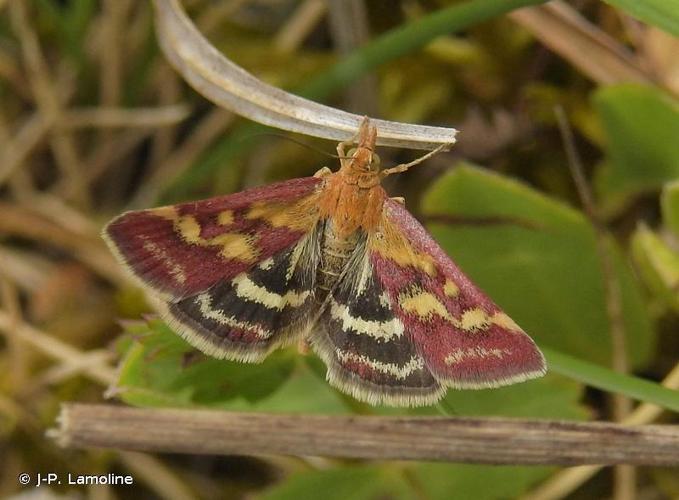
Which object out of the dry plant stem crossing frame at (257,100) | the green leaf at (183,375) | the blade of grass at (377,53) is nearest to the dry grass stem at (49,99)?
the blade of grass at (377,53)

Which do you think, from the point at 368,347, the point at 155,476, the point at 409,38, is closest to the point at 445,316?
the point at 368,347

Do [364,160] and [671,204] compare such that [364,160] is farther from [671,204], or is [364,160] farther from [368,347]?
[671,204]

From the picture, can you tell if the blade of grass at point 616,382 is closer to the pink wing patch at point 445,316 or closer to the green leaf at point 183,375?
the pink wing patch at point 445,316

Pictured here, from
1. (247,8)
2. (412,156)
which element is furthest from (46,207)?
(412,156)

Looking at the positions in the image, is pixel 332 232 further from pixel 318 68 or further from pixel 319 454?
pixel 318 68

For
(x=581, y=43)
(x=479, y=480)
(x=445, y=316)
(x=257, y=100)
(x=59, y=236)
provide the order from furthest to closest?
(x=59, y=236) → (x=581, y=43) → (x=479, y=480) → (x=257, y=100) → (x=445, y=316)

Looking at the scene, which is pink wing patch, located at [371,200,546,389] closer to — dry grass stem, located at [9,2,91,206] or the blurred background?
the blurred background

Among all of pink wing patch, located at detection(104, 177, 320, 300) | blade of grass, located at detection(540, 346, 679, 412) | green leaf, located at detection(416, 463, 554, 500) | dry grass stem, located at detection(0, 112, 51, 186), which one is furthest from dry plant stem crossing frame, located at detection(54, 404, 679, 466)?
dry grass stem, located at detection(0, 112, 51, 186)
